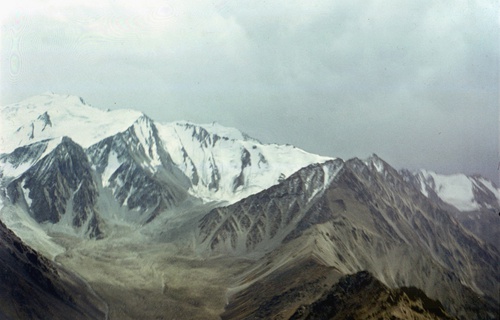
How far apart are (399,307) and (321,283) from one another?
77.9 metres

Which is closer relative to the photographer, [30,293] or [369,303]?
[369,303]

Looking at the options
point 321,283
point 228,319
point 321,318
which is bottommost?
point 228,319

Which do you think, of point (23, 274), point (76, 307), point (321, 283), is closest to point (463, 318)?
point (321, 283)

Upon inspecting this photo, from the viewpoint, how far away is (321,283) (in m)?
192

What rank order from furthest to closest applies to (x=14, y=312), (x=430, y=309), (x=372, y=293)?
(x=14, y=312) < (x=372, y=293) < (x=430, y=309)

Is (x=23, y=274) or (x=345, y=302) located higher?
(x=345, y=302)

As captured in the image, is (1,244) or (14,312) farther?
(1,244)

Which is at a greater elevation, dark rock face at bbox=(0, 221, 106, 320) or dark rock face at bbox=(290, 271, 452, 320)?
dark rock face at bbox=(290, 271, 452, 320)

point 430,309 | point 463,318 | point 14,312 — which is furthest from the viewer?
point 463,318

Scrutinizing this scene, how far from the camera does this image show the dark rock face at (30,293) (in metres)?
166

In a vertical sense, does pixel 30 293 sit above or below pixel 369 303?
below

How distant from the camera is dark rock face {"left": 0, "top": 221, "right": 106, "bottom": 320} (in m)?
166

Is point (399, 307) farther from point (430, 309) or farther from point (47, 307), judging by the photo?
point (47, 307)

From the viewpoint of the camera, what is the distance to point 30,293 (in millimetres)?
175625
